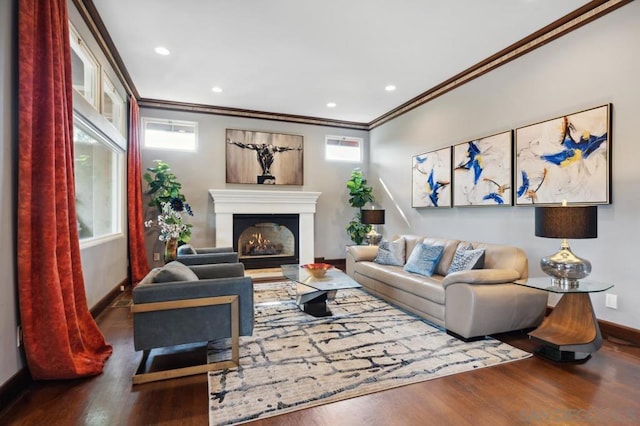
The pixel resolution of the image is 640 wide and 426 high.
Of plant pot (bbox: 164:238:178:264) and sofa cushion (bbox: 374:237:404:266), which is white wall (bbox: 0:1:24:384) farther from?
sofa cushion (bbox: 374:237:404:266)

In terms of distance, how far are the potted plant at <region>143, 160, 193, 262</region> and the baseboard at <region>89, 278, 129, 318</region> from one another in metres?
0.85

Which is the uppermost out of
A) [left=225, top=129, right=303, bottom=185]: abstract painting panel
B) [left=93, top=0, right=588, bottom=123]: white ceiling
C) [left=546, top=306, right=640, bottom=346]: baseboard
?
[left=93, top=0, right=588, bottom=123]: white ceiling

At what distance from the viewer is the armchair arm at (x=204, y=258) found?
368 cm

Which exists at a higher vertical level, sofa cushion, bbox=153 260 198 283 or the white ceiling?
the white ceiling

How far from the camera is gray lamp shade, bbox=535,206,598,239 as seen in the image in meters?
2.49

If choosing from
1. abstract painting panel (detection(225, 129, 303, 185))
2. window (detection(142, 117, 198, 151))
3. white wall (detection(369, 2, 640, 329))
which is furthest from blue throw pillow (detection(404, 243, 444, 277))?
window (detection(142, 117, 198, 151))

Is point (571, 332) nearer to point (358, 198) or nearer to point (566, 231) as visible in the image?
point (566, 231)

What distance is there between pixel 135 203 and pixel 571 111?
590 centimetres

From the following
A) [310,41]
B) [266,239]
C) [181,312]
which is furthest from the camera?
[266,239]

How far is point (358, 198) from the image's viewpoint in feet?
22.1

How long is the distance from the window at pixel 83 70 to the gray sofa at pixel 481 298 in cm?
393

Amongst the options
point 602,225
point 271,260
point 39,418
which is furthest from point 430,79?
point 39,418

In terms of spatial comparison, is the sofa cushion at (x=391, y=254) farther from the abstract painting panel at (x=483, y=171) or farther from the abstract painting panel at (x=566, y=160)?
the abstract painting panel at (x=566, y=160)

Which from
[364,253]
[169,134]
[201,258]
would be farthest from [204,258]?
[169,134]
